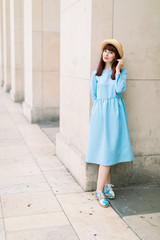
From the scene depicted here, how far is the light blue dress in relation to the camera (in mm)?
4414

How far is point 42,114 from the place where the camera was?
32.4 ft

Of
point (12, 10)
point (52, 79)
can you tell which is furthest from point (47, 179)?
point (12, 10)

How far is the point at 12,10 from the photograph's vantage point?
46.0 feet

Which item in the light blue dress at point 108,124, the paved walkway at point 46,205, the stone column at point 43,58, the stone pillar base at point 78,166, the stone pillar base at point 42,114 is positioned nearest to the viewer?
the paved walkway at point 46,205

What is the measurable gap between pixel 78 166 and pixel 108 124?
3.29 ft

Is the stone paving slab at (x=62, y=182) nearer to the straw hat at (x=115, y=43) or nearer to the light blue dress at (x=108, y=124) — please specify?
the light blue dress at (x=108, y=124)

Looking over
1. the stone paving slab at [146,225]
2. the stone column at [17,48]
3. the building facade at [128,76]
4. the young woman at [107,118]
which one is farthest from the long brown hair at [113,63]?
the stone column at [17,48]

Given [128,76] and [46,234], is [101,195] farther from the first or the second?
[128,76]

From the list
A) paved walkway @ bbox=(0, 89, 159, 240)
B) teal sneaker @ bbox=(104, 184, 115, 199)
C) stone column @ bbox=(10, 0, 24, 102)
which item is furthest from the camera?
stone column @ bbox=(10, 0, 24, 102)

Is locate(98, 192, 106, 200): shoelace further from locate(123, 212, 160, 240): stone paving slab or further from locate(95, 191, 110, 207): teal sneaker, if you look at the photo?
locate(123, 212, 160, 240): stone paving slab

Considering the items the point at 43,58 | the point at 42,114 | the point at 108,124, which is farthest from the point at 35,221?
the point at 43,58

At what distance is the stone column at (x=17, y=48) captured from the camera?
1364cm

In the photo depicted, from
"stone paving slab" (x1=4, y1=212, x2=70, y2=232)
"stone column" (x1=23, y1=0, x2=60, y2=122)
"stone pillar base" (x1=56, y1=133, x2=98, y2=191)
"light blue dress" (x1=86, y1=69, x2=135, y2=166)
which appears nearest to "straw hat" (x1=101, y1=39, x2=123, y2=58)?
"light blue dress" (x1=86, y1=69, x2=135, y2=166)

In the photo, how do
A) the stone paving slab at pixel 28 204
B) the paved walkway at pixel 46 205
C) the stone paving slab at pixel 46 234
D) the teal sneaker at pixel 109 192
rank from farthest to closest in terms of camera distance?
the teal sneaker at pixel 109 192 < the stone paving slab at pixel 28 204 < the paved walkway at pixel 46 205 < the stone paving slab at pixel 46 234
